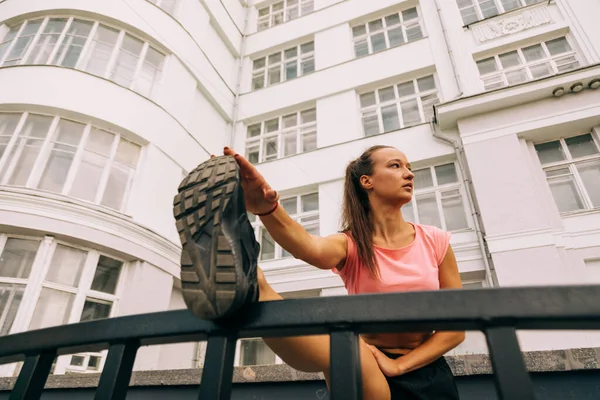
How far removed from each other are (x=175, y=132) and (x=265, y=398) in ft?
25.8

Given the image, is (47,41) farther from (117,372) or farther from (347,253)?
(117,372)

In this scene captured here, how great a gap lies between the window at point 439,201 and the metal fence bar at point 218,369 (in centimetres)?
752

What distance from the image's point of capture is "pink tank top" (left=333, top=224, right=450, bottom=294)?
1334 mm

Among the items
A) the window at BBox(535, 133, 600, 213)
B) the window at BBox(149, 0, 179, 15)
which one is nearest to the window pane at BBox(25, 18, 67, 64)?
the window at BBox(149, 0, 179, 15)

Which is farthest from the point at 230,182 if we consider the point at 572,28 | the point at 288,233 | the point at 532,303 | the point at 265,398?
the point at 572,28

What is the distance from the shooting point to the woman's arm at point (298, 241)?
Answer: 1092 millimetres

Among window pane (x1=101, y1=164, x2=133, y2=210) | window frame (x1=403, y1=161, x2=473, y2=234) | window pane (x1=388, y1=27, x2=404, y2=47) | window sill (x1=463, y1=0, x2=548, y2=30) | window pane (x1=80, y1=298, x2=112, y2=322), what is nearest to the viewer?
window pane (x1=80, y1=298, x2=112, y2=322)

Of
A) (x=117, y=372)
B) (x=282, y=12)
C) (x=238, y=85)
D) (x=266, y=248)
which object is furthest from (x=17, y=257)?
(x=282, y=12)

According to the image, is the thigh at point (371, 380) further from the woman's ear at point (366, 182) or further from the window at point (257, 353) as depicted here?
the window at point (257, 353)

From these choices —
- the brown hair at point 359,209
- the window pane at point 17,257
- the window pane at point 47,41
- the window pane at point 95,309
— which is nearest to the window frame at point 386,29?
the window pane at point 47,41

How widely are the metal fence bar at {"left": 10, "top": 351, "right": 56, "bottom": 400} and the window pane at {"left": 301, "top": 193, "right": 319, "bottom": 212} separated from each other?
28.0 feet

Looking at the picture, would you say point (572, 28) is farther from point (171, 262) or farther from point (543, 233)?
point (171, 262)

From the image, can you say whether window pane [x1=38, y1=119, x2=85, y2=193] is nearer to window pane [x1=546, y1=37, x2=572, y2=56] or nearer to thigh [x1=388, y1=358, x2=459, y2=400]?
thigh [x1=388, y1=358, x2=459, y2=400]

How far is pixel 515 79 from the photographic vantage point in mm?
8594
